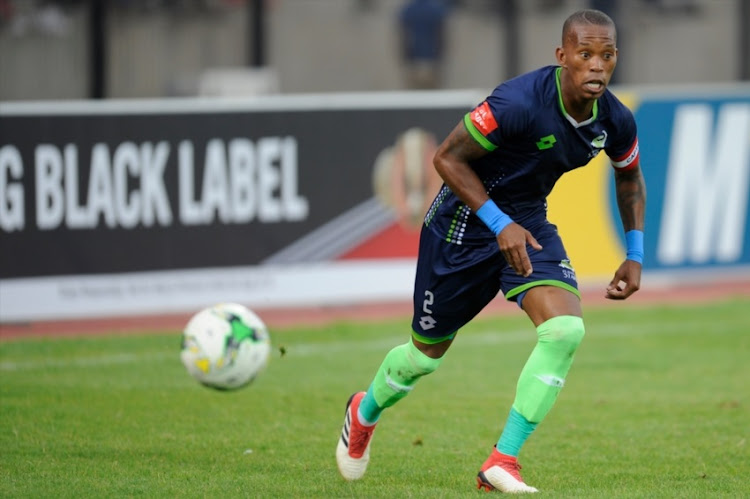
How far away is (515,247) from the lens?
18.9ft

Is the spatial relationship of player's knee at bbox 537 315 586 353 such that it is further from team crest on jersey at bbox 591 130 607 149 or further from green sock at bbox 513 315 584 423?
team crest on jersey at bbox 591 130 607 149

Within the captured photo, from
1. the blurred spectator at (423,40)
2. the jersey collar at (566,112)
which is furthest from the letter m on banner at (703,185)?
the jersey collar at (566,112)

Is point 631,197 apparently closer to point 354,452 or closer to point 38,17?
point 354,452

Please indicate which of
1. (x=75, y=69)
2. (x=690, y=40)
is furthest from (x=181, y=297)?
(x=690, y=40)

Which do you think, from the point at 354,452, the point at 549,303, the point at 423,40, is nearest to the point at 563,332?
the point at 549,303

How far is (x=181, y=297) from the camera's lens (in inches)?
479

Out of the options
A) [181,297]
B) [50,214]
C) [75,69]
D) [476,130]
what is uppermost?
[476,130]

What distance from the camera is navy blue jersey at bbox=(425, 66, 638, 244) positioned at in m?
5.95

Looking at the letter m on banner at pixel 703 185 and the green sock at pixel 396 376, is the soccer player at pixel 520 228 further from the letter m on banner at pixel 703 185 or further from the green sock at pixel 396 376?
the letter m on banner at pixel 703 185

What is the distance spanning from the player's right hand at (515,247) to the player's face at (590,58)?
26.8 inches

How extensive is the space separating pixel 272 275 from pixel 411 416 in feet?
14.3

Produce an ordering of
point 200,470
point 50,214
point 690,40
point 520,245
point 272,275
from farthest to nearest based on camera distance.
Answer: point 690,40 < point 272,275 < point 50,214 < point 200,470 < point 520,245

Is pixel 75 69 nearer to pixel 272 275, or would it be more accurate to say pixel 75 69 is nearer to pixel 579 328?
pixel 272 275

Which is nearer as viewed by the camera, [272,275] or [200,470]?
[200,470]
